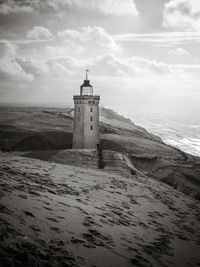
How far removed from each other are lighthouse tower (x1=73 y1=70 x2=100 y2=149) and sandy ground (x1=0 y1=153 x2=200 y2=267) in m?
20.8

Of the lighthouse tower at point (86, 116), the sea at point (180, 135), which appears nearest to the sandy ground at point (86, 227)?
the lighthouse tower at point (86, 116)

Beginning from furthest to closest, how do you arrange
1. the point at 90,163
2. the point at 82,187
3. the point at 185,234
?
the point at 90,163 < the point at 82,187 < the point at 185,234

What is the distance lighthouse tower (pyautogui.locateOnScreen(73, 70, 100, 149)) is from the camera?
37.2 metres

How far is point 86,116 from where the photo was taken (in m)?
37.4

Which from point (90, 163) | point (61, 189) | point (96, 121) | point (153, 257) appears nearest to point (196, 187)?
point (90, 163)

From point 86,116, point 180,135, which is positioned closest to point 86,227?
point 86,116

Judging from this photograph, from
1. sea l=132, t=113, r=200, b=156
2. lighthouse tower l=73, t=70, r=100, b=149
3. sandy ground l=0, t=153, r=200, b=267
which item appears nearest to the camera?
sandy ground l=0, t=153, r=200, b=267

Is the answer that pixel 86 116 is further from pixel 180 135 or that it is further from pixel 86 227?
pixel 180 135

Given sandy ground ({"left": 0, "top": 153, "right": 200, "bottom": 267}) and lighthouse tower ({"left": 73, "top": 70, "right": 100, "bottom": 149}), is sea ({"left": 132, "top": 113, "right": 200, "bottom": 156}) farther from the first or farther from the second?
sandy ground ({"left": 0, "top": 153, "right": 200, "bottom": 267})

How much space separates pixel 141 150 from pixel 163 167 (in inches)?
291

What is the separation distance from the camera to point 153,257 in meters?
8.51

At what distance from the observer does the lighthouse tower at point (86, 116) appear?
122 ft

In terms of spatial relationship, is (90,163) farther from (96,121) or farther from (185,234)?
(185,234)

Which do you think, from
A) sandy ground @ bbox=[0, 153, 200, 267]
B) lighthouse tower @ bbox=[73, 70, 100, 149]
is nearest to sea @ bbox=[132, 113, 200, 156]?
lighthouse tower @ bbox=[73, 70, 100, 149]
